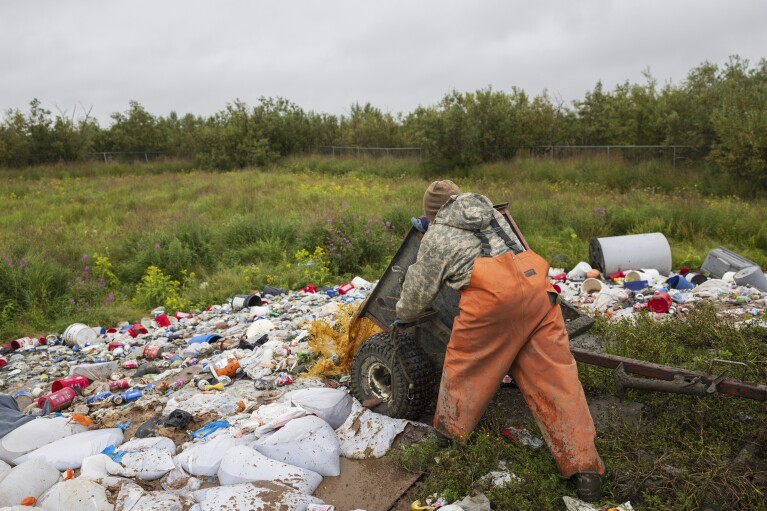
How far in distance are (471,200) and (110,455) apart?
104 inches

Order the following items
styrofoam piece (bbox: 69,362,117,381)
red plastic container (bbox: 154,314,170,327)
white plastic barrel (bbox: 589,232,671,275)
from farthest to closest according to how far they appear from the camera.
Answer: white plastic barrel (bbox: 589,232,671,275), red plastic container (bbox: 154,314,170,327), styrofoam piece (bbox: 69,362,117,381)

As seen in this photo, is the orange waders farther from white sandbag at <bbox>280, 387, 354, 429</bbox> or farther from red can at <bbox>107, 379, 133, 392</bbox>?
red can at <bbox>107, 379, 133, 392</bbox>

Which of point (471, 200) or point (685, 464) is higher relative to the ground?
point (471, 200)

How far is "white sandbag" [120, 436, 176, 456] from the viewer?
3592mm

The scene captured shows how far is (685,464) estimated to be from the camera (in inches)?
119

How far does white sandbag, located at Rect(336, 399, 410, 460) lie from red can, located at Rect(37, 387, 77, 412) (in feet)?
7.66

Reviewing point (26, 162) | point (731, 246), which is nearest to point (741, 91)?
point (731, 246)

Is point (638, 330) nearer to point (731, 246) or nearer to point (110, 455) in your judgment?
point (110, 455)

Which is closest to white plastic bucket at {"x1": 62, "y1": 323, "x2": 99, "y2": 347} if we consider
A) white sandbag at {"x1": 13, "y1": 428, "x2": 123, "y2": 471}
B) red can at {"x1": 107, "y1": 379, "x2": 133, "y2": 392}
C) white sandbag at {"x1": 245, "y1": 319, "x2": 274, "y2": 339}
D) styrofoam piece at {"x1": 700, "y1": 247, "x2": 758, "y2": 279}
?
red can at {"x1": 107, "y1": 379, "x2": 133, "y2": 392}

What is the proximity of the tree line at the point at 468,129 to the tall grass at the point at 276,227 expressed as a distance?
1477 mm

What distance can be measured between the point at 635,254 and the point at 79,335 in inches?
259

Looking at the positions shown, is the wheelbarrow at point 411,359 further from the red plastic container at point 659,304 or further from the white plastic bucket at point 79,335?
the white plastic bucket at point 79,335

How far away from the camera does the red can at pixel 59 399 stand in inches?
177

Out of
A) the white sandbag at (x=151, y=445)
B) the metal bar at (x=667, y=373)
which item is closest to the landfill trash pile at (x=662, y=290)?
the metal bar at (x=667, y=373)
